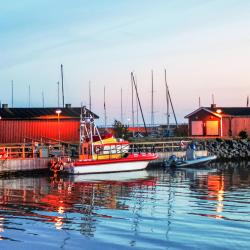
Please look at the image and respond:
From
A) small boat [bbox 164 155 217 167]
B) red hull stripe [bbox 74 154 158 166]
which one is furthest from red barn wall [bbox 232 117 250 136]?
red hull stripe [bbox 74 154 158 166]

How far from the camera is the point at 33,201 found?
25.6 meters

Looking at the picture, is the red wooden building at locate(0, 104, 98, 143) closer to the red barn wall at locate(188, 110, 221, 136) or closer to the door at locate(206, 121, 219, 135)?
the red barn wall at locate(188, 110, 221, 136)

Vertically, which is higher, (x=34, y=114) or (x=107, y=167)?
(x=34, y=114)

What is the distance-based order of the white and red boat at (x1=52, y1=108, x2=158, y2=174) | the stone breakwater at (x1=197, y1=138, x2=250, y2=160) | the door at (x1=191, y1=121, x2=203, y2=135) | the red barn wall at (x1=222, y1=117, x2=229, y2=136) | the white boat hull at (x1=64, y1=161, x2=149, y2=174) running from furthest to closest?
the door at (x1=191, y1=121, x2=203, y2=135), the red barn wall at (x1=222, y1=117, x2=229, y2=136), the stone breakwater at (x1=197, y1=138, x2=250, y2=160), the white and red boat at (x1=52, y1=108, x2=158, y2=174), the white boat hull at (x1=64, y1=161, x2=149, y2=174)

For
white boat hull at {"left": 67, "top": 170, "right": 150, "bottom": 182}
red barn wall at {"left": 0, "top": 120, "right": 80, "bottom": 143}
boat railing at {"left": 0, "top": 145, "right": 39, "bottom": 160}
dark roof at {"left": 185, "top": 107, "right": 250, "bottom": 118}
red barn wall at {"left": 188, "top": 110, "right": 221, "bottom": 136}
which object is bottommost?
white boat hull at {"left": 67, "top": 170, "right": 150, "bottom": 182}

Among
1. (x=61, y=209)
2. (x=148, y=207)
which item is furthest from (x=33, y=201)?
(x=148, y=207)

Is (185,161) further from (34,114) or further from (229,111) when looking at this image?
(229,111)

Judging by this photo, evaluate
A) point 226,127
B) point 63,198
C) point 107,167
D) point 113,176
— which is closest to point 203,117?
point 226,127

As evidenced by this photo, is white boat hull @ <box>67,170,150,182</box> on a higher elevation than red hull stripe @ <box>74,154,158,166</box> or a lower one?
lower

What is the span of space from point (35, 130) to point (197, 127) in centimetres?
2423

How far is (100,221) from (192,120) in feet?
167

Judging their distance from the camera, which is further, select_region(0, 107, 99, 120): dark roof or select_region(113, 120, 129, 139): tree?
select_region(113, 120, 129, 139): tree

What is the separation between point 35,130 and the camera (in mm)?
52094

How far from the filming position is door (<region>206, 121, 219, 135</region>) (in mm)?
66875
